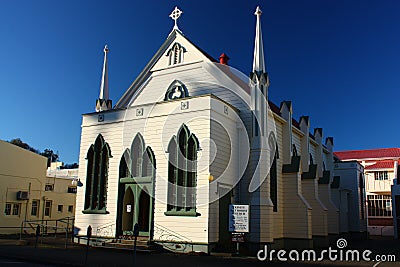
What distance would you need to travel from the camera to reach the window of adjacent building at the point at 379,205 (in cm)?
4791

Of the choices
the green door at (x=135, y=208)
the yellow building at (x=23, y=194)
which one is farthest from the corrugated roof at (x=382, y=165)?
the green door at (x=135, y=208)

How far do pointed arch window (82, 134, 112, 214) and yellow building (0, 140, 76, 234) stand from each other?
7124 mm

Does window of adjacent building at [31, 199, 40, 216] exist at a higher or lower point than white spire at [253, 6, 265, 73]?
lower

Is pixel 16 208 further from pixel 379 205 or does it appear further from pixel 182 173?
pixel 379 205

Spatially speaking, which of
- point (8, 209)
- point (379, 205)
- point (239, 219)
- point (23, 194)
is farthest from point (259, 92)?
point (379, 205)

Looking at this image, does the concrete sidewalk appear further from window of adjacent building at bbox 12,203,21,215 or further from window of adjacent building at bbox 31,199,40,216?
window of adjacent building at bbox 31,199,40,216

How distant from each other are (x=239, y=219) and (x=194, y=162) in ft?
11.2

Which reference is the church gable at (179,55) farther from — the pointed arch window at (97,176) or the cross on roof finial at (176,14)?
the pointed arch window at (97,176)

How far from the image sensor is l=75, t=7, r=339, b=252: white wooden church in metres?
Result: 17.9

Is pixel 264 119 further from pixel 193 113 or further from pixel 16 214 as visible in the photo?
pixel 16 214

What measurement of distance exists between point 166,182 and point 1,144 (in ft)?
53.1

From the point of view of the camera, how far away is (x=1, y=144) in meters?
28.4

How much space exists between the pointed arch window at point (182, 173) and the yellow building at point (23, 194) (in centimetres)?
1265

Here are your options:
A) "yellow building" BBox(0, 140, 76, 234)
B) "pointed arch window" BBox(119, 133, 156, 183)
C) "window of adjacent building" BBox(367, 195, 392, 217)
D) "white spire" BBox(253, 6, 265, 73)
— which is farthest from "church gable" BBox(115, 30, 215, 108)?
"window of adjacent building" BBox(367, 195, 392, 217)
